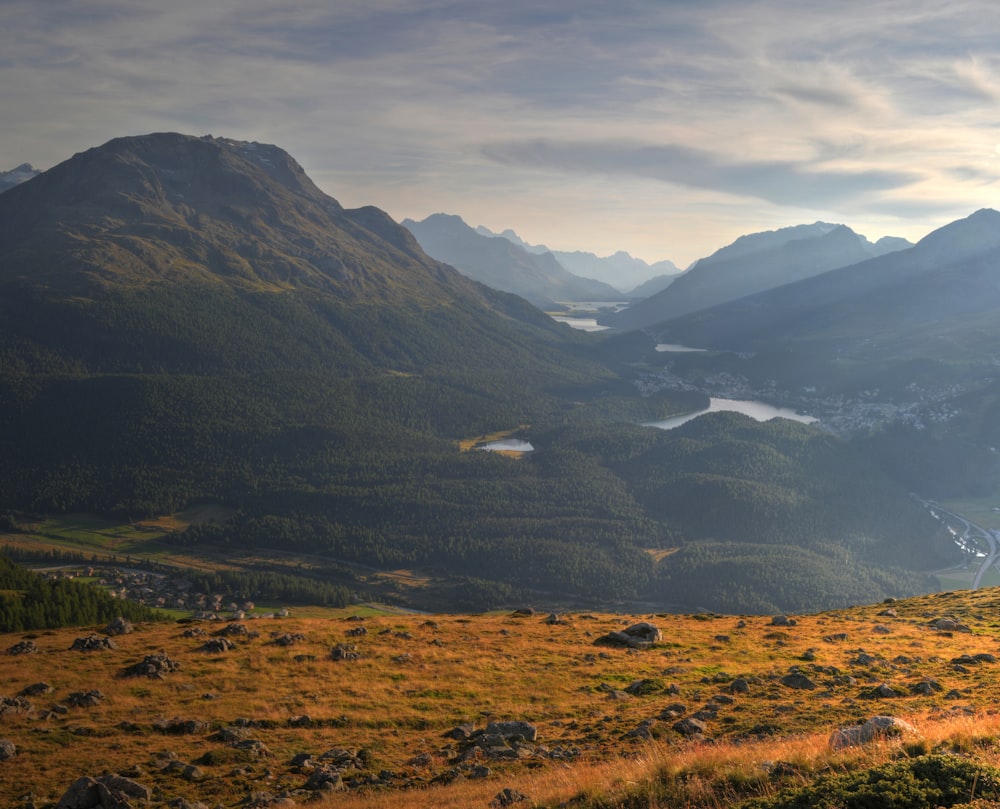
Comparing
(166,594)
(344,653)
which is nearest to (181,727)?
(344,653)

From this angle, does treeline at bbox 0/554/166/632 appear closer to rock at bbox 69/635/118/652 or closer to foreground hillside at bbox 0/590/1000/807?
rock at bbox 69/635/118/652

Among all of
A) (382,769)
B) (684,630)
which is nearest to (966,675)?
(684,630)

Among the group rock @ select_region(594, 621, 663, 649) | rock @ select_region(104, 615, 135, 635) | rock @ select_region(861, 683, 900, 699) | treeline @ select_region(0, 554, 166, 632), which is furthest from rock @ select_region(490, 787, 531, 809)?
treeline @ select_region(0, 554, 166, 632)

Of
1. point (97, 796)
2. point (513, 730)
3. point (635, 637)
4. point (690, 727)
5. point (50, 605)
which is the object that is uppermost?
point (97, 796)

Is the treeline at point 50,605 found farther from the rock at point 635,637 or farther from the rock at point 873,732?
the rock at point 873,732

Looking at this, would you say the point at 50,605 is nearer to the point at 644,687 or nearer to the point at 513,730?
the point at 513,730

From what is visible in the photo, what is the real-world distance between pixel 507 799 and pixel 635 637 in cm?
3889

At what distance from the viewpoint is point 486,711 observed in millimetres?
40406

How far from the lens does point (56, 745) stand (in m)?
34.2

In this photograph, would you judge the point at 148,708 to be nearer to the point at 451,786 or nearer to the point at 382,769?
the point at 382,769

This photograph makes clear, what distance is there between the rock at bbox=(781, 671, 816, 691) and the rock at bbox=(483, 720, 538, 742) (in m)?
17.7

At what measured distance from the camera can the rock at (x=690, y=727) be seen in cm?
3207

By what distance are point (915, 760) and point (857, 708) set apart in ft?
66.4

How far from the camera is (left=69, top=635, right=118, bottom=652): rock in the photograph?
52219 millimetres
